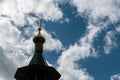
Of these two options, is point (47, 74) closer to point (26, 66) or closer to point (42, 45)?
point (26, 66)

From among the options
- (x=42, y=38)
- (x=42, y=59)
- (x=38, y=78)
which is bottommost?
(x=38, y=78)

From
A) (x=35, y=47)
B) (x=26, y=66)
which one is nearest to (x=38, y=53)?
(x=35, y=47)

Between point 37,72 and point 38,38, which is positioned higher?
point 38,38

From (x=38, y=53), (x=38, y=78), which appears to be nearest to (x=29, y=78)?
(x=38, y=78)

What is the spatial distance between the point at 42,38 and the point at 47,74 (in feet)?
20.3

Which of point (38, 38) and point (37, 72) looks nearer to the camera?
point (37, 72)

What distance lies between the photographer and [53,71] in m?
47.3

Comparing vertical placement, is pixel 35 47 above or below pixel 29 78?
above

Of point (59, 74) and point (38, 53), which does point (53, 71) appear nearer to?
point (59, 74)

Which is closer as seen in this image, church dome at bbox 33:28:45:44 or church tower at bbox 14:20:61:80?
church tower at bbox 14:20:61:80

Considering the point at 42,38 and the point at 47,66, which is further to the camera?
the point at 42,38

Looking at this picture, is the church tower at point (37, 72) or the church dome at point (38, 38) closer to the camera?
the church tower at point (37, 72)

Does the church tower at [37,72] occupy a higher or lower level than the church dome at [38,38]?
lower

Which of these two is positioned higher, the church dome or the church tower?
the church dome
